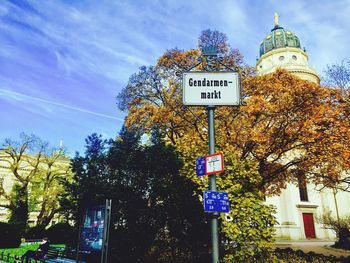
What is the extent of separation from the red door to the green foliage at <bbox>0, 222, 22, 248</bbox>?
33512mm

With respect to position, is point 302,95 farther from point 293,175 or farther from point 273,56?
point 273,56

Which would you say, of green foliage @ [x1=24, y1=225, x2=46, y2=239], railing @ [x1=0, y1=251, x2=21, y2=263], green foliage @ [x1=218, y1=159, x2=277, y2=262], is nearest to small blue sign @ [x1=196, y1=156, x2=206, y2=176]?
green foliage @ [x1=218, y1=159, x2=277, y2=262]

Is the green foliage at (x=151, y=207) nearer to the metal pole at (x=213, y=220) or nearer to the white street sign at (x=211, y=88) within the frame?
the metal pole at (x=213, y=220)

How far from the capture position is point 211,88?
6.28m

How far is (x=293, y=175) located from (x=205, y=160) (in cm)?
1640

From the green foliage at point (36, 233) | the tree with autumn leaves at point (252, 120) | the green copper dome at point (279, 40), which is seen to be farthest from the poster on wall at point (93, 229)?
the green copper dome at point (279, 40)

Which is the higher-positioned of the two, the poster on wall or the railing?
the poster on wall

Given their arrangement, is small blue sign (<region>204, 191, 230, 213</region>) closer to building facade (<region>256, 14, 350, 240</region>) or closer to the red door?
building facade (<region>256, 14, 350, 240</region>)

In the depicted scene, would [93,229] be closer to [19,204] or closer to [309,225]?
[19,204]

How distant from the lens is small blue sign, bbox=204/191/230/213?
535 cm

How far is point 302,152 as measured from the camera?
17234 millimetres

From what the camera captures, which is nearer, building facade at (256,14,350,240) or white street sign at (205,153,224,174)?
white street sign at (205,153,224,174)

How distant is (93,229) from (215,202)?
5.14 metres

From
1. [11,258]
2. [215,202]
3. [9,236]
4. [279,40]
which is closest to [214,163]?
[215,202]
